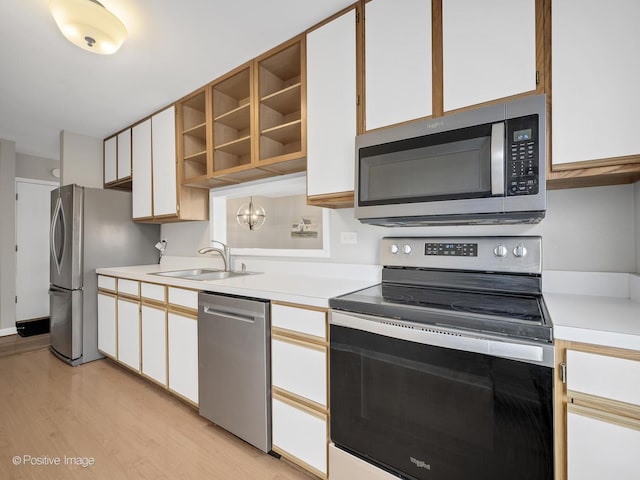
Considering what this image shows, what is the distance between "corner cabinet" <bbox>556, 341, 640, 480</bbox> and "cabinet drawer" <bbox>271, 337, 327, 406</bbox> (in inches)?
33.7

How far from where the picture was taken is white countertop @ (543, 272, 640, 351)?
85 cm

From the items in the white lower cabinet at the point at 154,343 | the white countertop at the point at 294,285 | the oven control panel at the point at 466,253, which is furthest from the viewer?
the white lower cabinet at the point at 154,343

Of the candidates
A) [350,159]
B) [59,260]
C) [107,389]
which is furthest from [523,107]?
[59,260]

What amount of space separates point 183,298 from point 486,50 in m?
2.13

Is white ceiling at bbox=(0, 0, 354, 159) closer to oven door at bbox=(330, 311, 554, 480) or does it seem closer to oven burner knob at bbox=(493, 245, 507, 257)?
oven burner knob at bbox=(493, 245, 507, 257)

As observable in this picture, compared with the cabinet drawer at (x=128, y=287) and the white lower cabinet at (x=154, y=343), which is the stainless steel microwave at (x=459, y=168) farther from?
the cabinet drawer at (x=128, y=287)

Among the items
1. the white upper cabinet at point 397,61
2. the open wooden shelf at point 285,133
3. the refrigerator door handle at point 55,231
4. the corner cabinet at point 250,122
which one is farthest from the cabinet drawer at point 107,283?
the white upper cabinet at point 397,61

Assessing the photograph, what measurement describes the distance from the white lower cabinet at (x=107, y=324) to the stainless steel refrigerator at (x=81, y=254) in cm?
9

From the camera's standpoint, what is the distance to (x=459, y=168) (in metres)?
1.26

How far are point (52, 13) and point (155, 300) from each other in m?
1.78

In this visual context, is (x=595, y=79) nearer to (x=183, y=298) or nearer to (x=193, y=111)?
(x=183, y=298)

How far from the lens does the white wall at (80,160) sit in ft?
11.1

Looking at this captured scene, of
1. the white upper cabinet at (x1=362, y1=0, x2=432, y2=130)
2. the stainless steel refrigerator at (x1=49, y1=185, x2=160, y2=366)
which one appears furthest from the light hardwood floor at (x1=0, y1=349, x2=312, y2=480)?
the white upper cabinet at (x1=362, y1=0, x2=432, y2=130)

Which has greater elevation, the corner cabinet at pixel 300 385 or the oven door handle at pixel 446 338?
the oven door handle at pixel 446 338
